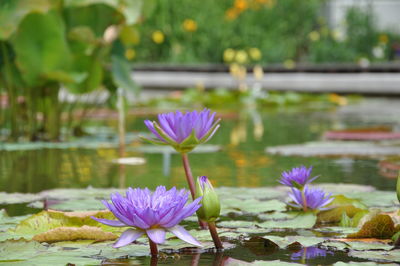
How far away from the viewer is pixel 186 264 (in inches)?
63.4

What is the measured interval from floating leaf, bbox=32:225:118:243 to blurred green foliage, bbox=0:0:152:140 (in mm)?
2455

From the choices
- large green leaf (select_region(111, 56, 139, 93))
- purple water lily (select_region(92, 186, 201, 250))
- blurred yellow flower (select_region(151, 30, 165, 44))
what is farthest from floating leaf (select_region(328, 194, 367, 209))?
blurred yellow flower (select_region(151, 30, 165, 44))

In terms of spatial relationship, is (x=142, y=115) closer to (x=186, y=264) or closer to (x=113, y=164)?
(x=113, y=164)

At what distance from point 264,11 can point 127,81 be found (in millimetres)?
10013

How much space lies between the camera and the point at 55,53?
436 cm

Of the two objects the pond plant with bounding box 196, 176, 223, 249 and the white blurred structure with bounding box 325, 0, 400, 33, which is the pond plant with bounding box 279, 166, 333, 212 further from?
the white blurred structure with bounding box 325, 0, 400, 33

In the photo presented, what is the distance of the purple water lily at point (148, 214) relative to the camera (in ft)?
4.88

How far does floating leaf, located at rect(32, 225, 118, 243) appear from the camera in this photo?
1.84 m

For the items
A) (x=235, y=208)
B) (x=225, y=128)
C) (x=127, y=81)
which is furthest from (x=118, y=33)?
(x=235, y=208)

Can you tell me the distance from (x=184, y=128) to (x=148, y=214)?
1.09ft

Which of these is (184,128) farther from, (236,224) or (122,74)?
(122,74)

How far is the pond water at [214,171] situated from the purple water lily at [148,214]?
0.13 meters

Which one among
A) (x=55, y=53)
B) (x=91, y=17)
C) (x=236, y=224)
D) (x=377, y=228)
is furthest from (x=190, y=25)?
(x=377, y=228)

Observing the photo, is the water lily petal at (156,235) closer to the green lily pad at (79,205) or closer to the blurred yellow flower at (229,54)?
the green lily pad at (79,205)
